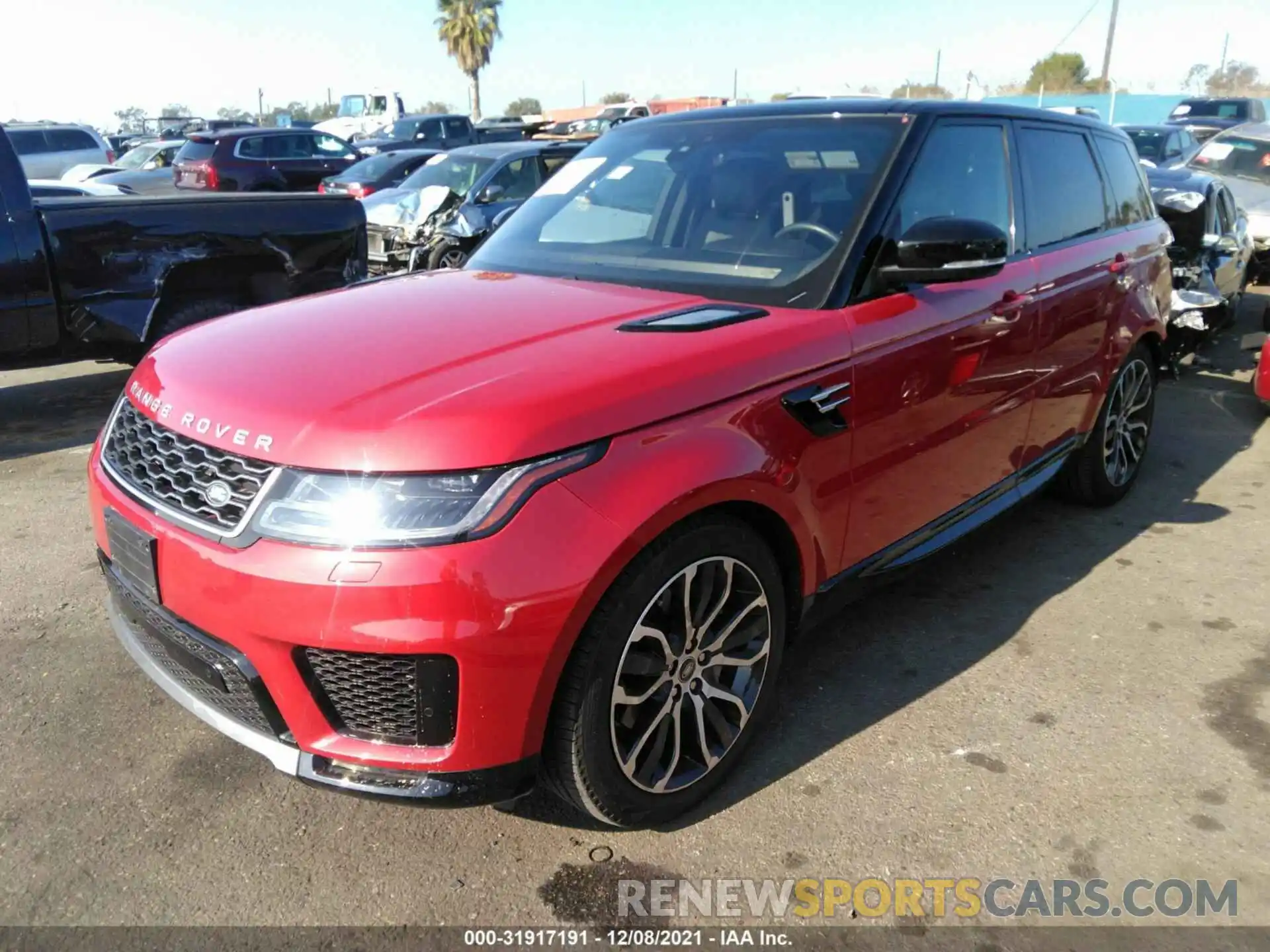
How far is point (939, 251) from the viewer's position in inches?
114

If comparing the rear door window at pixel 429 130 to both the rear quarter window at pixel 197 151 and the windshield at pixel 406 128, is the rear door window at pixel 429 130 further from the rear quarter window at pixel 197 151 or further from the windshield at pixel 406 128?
the rear quarter window at pixel 197 151

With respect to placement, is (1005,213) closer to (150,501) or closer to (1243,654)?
(1243,654)

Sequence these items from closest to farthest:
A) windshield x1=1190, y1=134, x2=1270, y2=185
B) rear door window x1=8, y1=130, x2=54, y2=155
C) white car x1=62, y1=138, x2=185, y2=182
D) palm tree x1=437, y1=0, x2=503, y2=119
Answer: windshield x1=1190, y1=134, x2=1270, y2=185
rear door window x1=8, y1=130, x2=54, y2=155
white car x1=62, y1=138, x2=185, y2=182
palm tree x1=437, y1=0, x2=503, y2=119

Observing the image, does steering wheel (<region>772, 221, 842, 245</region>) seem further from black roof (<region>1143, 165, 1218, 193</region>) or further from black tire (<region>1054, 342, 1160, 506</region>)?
black roof (<region>1143, 165, 1218, 193</region>)

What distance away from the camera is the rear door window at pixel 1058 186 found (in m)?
3.96

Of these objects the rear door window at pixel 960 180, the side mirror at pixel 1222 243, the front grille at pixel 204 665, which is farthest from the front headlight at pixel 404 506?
the side mirror at pixel 1222 243

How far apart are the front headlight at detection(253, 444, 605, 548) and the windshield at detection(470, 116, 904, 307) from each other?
3.96 ft

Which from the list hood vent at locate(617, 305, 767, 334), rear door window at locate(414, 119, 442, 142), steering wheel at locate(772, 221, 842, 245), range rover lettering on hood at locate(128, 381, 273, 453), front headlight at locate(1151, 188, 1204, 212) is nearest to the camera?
range rover lettering on hood at locate(128, 381, 273, 453)

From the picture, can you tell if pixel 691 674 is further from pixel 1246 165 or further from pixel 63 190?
pixel 1246 165

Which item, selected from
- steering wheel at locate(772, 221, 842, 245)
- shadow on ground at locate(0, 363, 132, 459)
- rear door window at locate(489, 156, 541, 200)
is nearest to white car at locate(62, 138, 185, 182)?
rear door window at locate(489, 156, 541, 200)

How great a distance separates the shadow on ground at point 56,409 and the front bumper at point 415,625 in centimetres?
444

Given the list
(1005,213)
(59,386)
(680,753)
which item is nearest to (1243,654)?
(1005,213)

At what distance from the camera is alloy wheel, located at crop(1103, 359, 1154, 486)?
4766mm

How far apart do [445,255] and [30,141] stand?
525 inches
